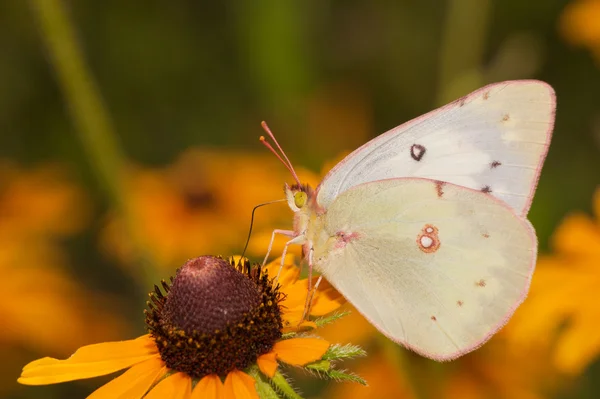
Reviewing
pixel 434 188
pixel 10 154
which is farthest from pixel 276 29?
pixel 434 188

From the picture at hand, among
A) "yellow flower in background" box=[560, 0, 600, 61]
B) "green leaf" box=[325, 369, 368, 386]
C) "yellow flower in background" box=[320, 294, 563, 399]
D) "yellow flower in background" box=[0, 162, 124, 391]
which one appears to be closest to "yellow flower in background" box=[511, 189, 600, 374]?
"yellow flower in background" box=[320, 294, 563, 399]

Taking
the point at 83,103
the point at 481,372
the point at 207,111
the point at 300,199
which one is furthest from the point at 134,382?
the point at 207,111

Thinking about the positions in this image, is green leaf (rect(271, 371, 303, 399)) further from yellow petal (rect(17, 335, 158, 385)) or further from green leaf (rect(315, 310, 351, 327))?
yellow petal (rect(17, 335, 158, 385))

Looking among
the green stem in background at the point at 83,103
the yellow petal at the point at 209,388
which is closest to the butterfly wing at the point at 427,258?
the yellow petal at the point at 209,388

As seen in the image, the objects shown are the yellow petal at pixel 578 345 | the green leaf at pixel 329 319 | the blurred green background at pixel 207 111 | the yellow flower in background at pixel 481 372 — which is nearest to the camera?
the green leaf at pixel 329 319

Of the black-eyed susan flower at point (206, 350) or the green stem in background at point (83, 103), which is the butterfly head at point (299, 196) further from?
the green stem in background at point (83, 103)

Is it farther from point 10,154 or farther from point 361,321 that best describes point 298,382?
point 10,154
